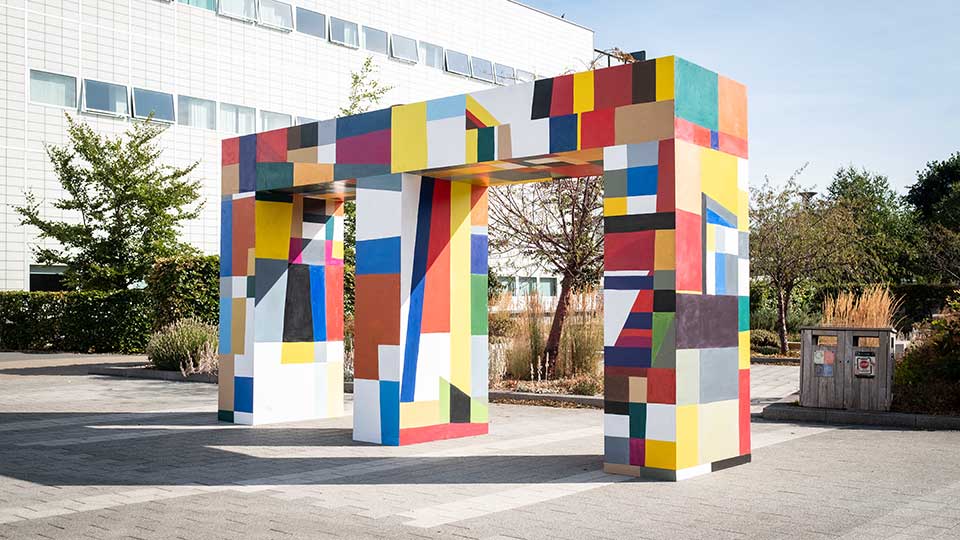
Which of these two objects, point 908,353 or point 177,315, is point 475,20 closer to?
point 177,315

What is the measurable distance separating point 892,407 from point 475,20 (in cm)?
3509

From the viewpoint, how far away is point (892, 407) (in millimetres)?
12203

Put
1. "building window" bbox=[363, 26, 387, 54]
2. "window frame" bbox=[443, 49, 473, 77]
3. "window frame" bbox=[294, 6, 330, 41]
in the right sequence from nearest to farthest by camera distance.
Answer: "window frame" bbox=[294, 6, 330, 41] → "building window" bbox=[363, 26, 387, 54] → "window frame" bbox=[443, 49, 473, 77]

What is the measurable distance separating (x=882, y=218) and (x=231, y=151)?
1903 inches

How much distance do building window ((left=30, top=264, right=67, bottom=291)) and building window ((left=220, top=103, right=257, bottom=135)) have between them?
26.1 ft

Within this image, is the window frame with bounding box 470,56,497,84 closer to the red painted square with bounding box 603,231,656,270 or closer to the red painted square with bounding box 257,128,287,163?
the red painted square with bounding box 257,128,287,163

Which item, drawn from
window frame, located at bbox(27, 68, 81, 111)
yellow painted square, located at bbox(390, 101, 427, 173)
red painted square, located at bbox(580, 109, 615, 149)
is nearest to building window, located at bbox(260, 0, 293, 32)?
window frame, located at bbox(27, 68, 81, 111)

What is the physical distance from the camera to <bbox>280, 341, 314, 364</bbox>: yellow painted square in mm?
12359

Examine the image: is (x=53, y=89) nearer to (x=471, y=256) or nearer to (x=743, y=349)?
(x=471, y=256)

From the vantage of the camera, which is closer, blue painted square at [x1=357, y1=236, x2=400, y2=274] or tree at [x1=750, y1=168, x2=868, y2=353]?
blue painted square at [x1=357, y1=236, x2=400, y2=274]

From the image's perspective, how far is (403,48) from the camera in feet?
134

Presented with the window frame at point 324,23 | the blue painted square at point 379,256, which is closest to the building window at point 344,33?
the window frame at point 324,23

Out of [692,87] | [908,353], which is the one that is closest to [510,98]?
[692,87]

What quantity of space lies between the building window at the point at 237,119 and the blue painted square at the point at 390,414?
2632 centimetres
